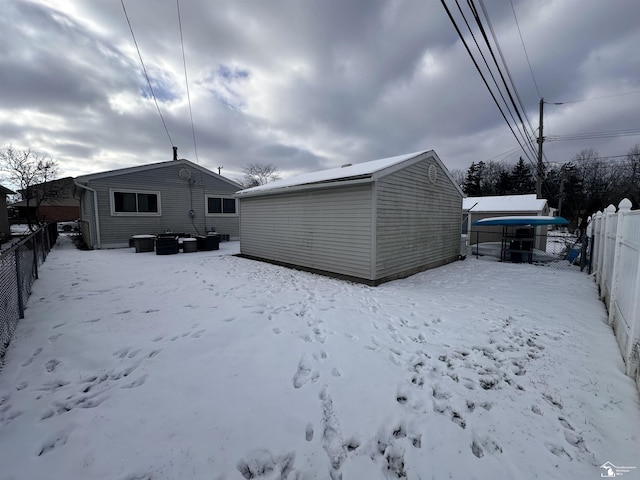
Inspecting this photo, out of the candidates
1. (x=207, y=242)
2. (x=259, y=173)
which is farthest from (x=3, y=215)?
(x=259, y=173)

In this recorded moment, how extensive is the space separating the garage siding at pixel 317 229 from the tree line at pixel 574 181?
2883cm

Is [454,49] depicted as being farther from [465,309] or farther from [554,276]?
[554,276]

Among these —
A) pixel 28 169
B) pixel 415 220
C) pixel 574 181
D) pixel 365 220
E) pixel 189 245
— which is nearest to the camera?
pixel 365 220

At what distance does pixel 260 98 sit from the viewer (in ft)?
37.1

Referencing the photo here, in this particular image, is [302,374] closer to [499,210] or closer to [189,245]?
[189,245]

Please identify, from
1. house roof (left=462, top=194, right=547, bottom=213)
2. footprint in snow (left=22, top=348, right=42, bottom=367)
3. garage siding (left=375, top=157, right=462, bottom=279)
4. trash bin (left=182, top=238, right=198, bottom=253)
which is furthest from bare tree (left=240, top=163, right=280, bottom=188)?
footprint in snow (left=22, top=348, right=42, bottom=367)

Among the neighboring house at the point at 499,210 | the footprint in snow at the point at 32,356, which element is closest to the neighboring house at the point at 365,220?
the footprint in snow at the point at 32,356

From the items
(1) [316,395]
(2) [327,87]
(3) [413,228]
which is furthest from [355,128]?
(1) [316,395]

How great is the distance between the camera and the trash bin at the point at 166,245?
11562 mm

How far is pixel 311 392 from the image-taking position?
2.62 meters

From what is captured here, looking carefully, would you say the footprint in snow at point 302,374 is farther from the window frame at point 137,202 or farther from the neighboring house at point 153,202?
the window frame at point 137,202

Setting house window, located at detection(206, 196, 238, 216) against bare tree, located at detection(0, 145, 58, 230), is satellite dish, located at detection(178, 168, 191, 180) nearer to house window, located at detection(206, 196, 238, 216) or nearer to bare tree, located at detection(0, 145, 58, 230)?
house window, located at detection(206, 196, 238, 216)

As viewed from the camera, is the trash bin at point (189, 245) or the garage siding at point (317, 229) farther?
the trash bin at point (189, 245)

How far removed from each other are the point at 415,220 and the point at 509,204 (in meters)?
13.3
